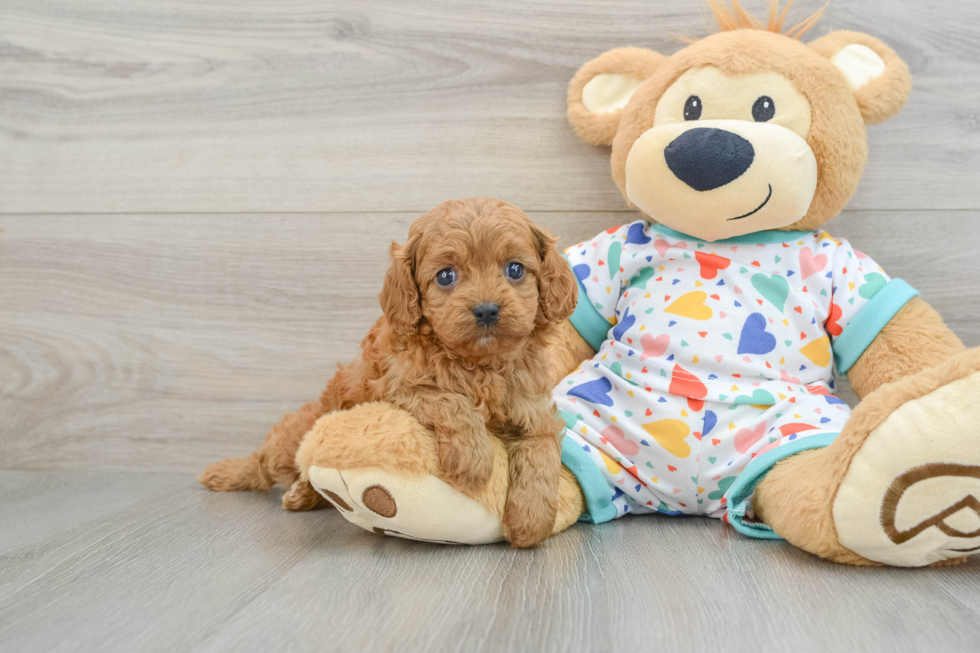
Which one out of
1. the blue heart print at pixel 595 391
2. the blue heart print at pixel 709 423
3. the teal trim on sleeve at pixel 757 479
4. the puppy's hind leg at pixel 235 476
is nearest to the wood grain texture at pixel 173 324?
the puppy's hind leg at pixel 235 476

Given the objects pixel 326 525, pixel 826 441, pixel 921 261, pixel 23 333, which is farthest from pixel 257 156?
pixel 921 261

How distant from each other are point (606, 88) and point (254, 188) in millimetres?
764

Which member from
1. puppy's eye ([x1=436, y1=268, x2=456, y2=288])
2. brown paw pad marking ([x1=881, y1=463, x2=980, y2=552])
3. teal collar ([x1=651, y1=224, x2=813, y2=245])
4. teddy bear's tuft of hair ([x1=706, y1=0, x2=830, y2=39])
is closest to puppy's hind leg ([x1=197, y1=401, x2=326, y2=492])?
puppy's eye ([x1=436, y1=268, x2=456, y2=288])

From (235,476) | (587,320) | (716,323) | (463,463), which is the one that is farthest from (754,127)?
(235,476)

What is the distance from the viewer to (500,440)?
105 cm

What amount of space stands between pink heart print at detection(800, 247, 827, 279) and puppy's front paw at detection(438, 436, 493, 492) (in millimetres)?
640

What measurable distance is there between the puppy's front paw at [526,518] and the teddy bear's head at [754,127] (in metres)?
0.52

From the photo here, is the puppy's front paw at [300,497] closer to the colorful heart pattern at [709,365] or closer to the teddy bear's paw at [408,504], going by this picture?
the teddy bear's paw at [408,504]

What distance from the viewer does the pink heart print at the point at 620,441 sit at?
1.15 metres

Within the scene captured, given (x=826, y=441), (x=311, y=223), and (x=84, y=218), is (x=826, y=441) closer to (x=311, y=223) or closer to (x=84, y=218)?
(x=311, y=223)

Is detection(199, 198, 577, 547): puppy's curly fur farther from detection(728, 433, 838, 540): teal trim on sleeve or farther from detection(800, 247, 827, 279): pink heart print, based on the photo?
detection(800, 247, 827, 279): pink heart print

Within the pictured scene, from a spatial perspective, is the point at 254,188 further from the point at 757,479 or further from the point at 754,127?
the point at 757,479

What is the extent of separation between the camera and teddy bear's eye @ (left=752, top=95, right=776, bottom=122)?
1.15m

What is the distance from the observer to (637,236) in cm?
128
